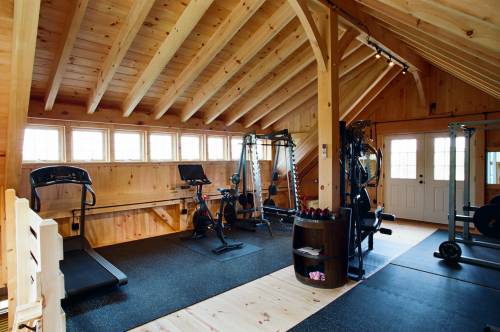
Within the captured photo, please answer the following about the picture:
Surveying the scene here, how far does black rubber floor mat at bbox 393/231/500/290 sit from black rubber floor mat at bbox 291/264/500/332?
0.74 feet

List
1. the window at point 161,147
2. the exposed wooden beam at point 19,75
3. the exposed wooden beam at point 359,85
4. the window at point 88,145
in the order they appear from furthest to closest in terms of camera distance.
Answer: the exposed wooden beam at point 359,85 → the window at point 161,147 → the window at point 88,145 → the exposed wooden beam at point 19,75

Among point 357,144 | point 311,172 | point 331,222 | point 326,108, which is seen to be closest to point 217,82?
point 326,108

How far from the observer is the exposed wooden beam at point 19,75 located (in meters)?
2.42

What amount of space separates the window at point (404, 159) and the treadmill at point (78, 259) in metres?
6.35

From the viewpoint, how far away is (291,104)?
6809 millimetres

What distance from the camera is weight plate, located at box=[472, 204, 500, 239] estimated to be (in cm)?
355

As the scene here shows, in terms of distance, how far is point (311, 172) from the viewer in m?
8.45

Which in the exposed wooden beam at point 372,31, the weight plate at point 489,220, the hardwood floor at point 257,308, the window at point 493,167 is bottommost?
the hardwood floor at point 257,308

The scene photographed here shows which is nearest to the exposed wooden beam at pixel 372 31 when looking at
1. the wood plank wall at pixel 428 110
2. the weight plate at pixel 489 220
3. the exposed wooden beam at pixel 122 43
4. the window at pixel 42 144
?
the wood plank wall at pixel 428 110

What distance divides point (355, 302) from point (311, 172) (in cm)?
565

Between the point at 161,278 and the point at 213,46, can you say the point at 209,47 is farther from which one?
the point at 161,278

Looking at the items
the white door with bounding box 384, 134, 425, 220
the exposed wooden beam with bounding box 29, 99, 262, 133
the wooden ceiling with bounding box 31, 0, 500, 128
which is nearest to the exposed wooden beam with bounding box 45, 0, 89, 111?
the wooden ceiling with bounding box 31, 0, 500, 128

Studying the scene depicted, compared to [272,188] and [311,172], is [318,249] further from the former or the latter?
[311,172]

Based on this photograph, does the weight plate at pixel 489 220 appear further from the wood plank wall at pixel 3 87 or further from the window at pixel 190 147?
the wood plank wall at pixel 3 87
